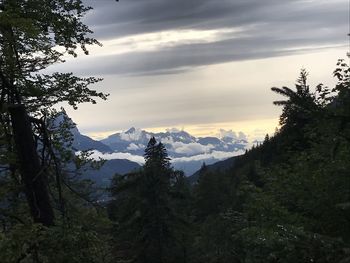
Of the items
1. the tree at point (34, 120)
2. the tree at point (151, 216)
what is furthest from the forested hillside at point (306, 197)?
the tree at point (151, 216)

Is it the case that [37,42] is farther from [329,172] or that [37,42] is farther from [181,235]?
[181,235]

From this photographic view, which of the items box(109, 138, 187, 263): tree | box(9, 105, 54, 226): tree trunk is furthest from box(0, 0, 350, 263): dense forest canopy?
box(109, 138, 187, 263): tree

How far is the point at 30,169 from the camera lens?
25.9ft

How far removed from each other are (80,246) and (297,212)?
8.39 metres

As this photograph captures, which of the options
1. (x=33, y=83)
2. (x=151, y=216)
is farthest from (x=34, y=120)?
(x=151, y=216)

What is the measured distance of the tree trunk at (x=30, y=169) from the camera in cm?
781

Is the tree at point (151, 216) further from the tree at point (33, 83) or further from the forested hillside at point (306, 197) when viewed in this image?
the tree at point (33, 83)

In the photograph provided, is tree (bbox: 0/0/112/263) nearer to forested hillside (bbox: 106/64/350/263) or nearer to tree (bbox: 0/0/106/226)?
tree (bbox: 0/0/106/226)

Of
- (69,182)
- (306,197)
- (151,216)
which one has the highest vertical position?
(69,182)

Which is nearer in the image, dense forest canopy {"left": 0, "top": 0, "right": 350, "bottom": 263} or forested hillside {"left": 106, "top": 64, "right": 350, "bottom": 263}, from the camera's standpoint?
dense forest canopy {"left": 0, "top": 0, "right": 350, "bottom": 263}

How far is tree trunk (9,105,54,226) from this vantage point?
25.6ft

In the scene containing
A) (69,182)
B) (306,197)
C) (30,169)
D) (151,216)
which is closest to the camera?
(30,169)

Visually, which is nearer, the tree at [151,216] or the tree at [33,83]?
the tree at [33,83]

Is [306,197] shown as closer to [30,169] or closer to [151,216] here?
[30,169]
